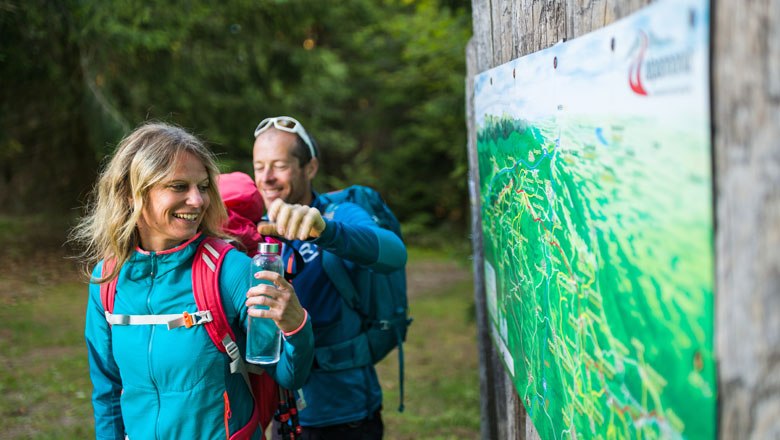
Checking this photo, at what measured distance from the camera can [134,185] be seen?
2500 mm

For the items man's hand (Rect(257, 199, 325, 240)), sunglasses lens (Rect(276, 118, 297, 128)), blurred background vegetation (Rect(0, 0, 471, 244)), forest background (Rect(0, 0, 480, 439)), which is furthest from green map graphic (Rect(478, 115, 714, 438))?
forest background (Rect(0, 0, 480, 439))

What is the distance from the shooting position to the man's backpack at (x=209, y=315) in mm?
2416

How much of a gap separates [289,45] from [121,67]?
3589mm

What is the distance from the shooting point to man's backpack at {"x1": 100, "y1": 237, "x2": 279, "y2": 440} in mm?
2416

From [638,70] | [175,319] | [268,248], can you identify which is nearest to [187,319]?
[175,319]

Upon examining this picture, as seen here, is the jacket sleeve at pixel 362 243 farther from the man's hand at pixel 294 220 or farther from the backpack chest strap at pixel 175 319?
the backpack chest strap at pixel 175 319

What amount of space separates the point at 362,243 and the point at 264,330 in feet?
1.57

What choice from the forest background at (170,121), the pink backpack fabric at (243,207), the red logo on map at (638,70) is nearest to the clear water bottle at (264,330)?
the pink backpack fabric at (243,207)

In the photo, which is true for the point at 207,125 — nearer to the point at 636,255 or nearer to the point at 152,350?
the point at 152,350

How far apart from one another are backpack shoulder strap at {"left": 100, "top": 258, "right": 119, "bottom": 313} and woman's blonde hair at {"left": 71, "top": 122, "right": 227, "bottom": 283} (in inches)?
0.9

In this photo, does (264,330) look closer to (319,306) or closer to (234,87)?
(319,306)

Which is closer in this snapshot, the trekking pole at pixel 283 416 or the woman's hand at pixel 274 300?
the woman's hand at pixel 274 300

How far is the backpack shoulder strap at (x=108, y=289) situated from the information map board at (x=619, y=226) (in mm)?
1441

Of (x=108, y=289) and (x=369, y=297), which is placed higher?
(x=108, y=289)
